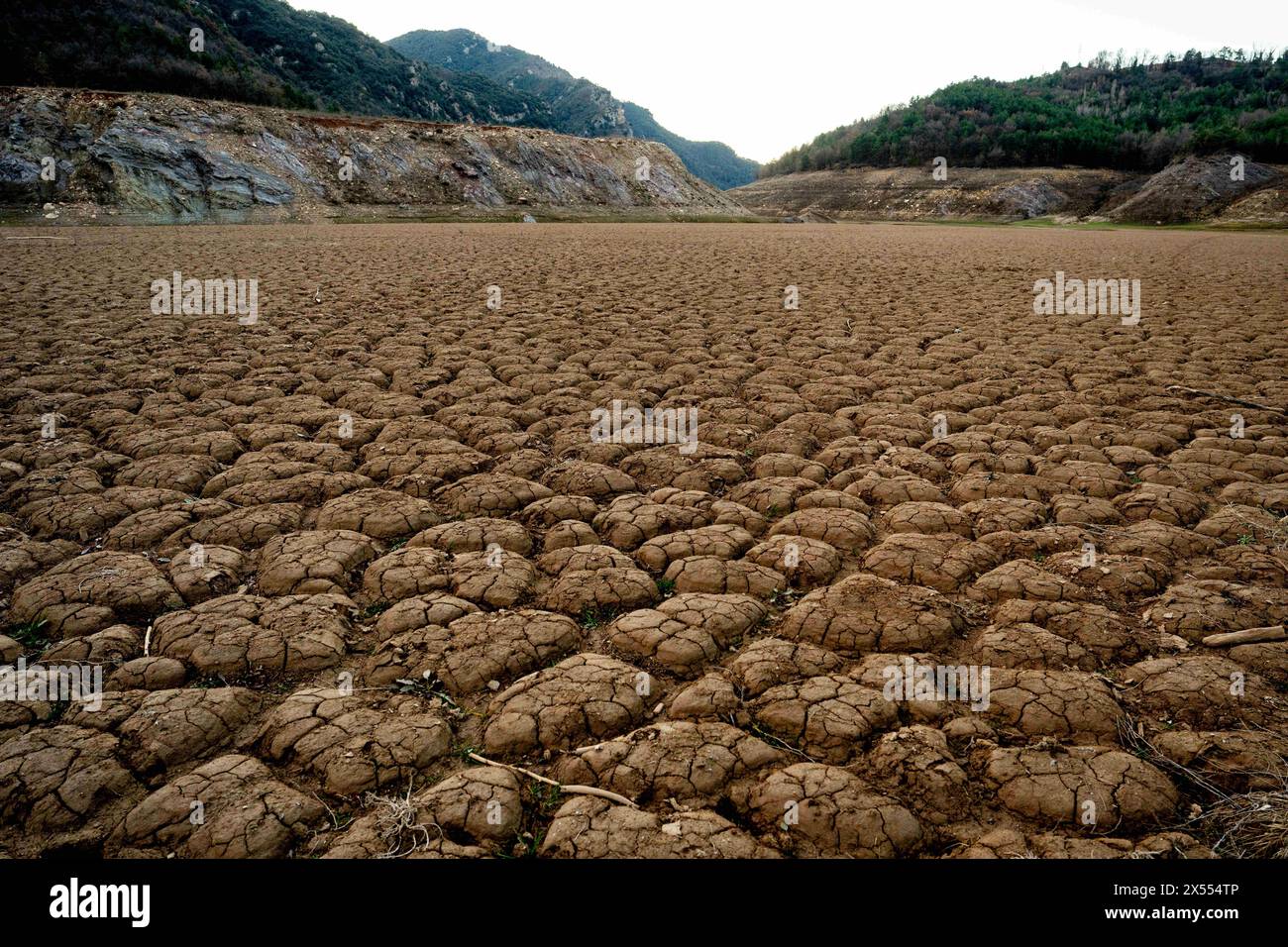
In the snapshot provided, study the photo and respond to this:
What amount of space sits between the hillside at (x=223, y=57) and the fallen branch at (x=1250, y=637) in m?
40.4

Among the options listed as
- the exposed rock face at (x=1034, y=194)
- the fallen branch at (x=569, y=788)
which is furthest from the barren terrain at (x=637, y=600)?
the exposed rock face at (x=1034, y=194)

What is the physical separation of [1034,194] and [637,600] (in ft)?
171

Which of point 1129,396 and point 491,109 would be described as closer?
point 1129,396

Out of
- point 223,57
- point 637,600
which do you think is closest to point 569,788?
point 637,600

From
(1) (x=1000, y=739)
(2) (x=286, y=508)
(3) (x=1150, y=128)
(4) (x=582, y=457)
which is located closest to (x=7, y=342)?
(2) (x=286, y=508)

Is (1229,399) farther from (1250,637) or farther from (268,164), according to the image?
(268,164)

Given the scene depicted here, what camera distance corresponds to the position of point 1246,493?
311 cm

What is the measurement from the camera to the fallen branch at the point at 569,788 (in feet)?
5.14

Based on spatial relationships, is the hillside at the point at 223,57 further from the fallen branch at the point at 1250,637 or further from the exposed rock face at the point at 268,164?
the fallen branch at the point at 1250,637

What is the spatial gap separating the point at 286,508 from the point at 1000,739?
2.88 metres

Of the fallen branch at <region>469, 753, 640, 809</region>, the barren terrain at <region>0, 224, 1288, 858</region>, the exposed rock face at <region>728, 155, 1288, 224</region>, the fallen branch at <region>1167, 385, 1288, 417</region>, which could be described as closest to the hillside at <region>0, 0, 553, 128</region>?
the exposed rock face at <region>728, 155, 1288, 224</region>

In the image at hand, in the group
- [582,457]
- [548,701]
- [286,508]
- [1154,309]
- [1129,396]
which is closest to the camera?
[548,701]

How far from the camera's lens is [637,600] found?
2.43 meters
